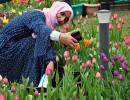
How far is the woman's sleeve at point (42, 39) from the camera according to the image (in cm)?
375

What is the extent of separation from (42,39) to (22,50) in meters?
0.33

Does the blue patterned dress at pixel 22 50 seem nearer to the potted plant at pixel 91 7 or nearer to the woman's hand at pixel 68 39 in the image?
the woman's hand at pixel 68 39

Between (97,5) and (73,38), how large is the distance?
5.71 metres

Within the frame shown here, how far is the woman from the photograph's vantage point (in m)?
3.80

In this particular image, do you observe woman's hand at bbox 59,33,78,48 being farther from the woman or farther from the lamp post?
the lamp post

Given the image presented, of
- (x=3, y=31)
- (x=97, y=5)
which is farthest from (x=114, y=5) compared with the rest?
A: (x=3, y=31)

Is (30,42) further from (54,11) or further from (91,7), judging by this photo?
(91,7)

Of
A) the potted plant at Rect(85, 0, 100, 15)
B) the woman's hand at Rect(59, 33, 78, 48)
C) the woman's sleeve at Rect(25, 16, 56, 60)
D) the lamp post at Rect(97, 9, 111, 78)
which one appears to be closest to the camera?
the lamp post at Rect(97, 9, 111, 78)

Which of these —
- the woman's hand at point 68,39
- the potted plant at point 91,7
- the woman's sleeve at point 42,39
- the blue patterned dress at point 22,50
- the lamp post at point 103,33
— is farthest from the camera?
the potted plant at point 91,7

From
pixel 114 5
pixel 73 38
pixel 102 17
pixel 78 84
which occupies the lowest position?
pixel 114 5

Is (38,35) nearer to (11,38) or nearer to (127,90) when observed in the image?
(11,38)

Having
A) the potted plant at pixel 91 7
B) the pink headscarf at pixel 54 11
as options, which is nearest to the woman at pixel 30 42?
the pink headscarf at pixel 54 11

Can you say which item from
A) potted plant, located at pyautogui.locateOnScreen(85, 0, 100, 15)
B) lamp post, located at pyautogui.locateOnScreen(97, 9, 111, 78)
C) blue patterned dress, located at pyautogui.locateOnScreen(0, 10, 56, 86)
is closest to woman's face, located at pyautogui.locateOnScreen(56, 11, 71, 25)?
blue patterned dress, located at pyautogui.locateOnScreen(0, 10, 56, 86)

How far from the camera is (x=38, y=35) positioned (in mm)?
3799
